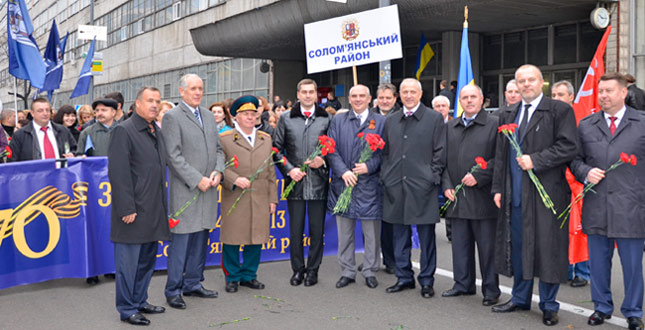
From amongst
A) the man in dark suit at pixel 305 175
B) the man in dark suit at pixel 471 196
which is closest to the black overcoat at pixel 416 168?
the man in dark suit at pixel 471 196

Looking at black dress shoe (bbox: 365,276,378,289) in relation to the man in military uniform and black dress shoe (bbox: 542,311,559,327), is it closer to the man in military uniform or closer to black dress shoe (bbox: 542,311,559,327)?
the man in military uniform

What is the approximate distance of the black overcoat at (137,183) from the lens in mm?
5105

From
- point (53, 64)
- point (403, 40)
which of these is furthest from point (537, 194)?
point (403, 40)

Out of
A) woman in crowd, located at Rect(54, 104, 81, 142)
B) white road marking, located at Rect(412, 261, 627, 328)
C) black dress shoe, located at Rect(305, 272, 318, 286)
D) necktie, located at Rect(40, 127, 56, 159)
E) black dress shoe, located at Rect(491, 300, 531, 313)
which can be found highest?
woman in crowd, located at Rect(54, 104, 81, 142)

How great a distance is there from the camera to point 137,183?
5.22 meters

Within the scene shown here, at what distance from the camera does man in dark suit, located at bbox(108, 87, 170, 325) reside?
511cm

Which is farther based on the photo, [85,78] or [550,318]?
[85,78]

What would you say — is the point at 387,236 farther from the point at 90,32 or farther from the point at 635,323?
the point at 90,32

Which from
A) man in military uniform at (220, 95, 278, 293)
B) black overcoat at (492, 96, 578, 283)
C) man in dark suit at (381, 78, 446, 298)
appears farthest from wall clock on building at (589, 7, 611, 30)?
man in military uniform at (220, 95, 278, 293)

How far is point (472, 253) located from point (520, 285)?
2.19 feet

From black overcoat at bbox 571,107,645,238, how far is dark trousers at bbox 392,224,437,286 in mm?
1530

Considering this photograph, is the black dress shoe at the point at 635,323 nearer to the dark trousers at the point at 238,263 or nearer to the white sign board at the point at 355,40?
the dark trousers at the point at 238,263

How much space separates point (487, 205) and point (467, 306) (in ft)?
3.05

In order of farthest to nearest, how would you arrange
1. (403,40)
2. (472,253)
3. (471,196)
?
(403,40), (472,253), (471,196)
